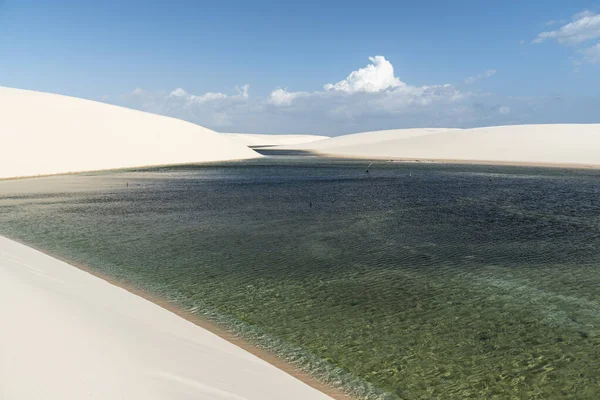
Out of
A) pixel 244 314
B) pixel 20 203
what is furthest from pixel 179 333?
pixel 20 203

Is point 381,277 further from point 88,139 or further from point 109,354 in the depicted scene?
point 88,139

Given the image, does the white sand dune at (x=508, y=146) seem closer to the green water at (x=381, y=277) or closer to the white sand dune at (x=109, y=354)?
the green water at (x=381, y=277)

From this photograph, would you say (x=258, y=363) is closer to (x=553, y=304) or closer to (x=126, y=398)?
(x=126, y=398)

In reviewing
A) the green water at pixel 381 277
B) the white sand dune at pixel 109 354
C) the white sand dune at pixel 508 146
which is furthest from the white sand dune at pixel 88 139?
the white sand dune at pixel 109 354

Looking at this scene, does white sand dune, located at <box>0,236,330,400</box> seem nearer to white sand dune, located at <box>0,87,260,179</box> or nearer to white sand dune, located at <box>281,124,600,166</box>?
white sand dune, located at <box>0,87,260,179</box>

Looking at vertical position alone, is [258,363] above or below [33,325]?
below

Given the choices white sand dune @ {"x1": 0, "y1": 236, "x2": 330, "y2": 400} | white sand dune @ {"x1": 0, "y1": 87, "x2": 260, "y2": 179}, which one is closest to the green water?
white sand dune @ {"x1": 0, "y1": 236, "x2": 330, "y2": 400}
